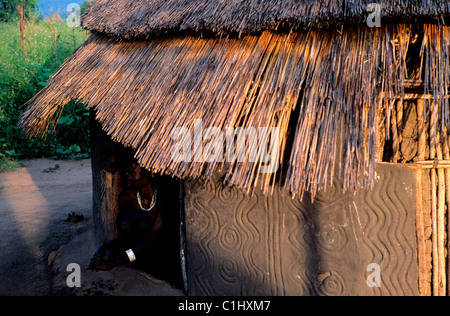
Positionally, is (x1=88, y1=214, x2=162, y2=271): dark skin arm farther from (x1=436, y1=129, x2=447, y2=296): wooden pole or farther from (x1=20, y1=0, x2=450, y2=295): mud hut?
(x1=436, y1=129, x2=447, y2=296): wooden pole

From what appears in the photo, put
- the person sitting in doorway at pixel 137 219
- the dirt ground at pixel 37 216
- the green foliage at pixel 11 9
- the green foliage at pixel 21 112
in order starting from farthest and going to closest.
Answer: the green foliage at pixel 11 9
the green foliage at pixel 21 112
the dirt ground at pixel 37 216
the person sitting in doorway at pixel 137 219

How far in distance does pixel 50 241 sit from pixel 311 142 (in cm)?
418

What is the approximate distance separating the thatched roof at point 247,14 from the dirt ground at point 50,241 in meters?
2.47

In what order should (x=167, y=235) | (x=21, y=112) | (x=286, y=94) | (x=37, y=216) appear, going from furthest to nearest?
(x=21, y=112), (x=37, y=216), (x=167, y=235), (x=286, y=94)

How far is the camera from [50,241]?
207 inches

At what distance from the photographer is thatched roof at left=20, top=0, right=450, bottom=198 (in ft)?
8.43

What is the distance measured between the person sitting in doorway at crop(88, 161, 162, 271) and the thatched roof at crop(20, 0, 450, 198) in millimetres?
1009

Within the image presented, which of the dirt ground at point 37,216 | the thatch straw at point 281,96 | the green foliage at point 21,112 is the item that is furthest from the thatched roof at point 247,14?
the green foliage at point 21,112

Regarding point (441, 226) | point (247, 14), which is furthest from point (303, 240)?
point (247, 14)

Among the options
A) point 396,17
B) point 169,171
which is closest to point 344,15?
point 396,17

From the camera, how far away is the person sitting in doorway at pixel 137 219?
13.7 ft

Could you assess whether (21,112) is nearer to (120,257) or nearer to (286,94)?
(120,257)

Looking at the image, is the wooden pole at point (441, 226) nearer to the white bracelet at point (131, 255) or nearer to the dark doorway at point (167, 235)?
the dark doorway at point (167, 235)
